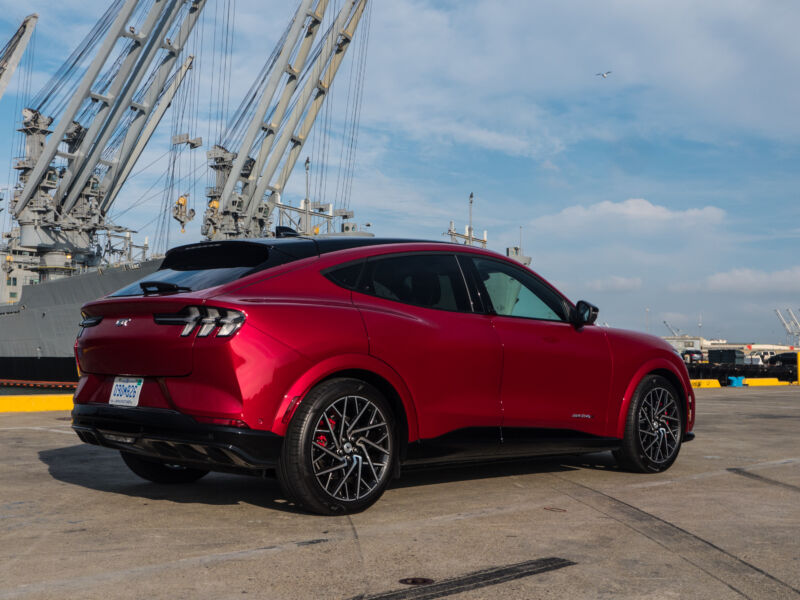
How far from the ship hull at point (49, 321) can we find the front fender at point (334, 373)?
105 ft

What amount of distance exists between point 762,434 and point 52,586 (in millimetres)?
8285

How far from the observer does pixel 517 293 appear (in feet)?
17.7

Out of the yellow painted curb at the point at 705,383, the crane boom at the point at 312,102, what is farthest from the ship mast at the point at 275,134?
the yellow painted curb at the point at 705,383

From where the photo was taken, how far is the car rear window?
423 cm

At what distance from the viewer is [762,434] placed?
9008mm

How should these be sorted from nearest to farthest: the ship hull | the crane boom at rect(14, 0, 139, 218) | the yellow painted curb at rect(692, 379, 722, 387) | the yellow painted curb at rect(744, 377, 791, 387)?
the yellow painted curb at rect(692, 379, 722, 387), the yellow painted curb at rect(744, 377, 791, 387), the ship hull, the crane boom at rect(14, 0, 139, 218)

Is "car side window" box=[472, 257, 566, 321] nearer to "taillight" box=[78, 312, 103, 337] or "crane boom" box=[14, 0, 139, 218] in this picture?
"taillight" box=[78, 312, 103, 337]

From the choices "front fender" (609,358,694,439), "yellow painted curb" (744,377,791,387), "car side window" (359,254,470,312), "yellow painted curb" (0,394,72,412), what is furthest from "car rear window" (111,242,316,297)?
"yellow painted curb" (744,377,791,387)

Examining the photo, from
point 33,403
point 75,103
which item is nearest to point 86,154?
point 75,103

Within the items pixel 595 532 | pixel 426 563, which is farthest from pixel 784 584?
pixel 426 563

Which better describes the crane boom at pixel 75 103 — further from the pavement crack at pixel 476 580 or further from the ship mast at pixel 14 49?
the pavement crack at pixel 476 580

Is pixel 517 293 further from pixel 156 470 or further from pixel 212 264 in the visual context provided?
pixel 156 470

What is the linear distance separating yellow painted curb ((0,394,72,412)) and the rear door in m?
9.84

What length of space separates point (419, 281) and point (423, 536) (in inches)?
66.2
